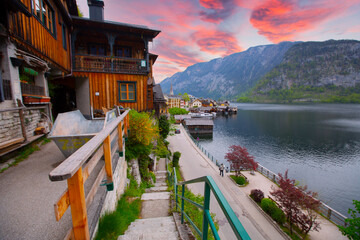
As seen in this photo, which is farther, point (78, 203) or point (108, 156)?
point (108, 156)

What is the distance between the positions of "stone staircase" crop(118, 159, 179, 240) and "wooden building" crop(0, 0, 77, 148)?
15.3 ft

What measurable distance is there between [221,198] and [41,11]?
1072 centimetres

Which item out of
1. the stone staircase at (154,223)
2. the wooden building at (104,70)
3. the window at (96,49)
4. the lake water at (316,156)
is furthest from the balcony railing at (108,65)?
the lake water at (316,156)

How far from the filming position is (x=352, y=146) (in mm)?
38406

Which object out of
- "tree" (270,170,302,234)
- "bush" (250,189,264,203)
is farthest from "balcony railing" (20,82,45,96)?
"bush" (250,189,264,203)

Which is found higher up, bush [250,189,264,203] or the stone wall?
the stone wall

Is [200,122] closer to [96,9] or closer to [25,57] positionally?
[96,9]

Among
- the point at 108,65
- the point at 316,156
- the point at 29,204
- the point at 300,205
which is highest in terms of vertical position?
the point at 108,65

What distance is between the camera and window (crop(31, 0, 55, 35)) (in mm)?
7191

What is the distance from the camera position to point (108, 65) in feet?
41.5

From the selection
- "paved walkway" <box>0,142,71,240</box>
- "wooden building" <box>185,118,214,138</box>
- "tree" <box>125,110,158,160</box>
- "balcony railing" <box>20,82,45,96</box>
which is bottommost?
"wooden building" <box>185,118,214,138</box>

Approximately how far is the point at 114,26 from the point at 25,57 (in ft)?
23.6

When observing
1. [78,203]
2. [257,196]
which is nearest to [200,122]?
[257,196]

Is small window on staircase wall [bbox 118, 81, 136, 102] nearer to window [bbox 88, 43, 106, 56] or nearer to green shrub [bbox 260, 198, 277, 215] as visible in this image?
window [bbox 88, 43, 106, 56]
